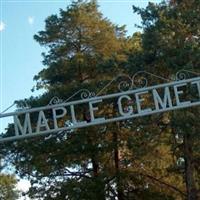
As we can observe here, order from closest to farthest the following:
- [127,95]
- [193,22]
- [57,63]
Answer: [127,95] → [193,22] → [57,63]

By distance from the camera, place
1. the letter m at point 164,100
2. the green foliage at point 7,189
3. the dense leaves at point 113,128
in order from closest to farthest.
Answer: the letter m at point 164,100, the dense leaves at point 113,128, the green foliage at point 7,189

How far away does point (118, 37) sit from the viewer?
74.8ft

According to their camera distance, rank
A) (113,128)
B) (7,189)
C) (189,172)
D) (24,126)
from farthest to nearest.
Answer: (7,189) → (113,128) → (189,172) → (24,126)

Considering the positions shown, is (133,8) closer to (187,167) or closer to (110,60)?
(110,60)

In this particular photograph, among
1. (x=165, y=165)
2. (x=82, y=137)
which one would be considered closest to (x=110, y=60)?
(x=82, y=137)

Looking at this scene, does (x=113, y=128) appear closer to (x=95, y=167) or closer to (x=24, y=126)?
(x=95, y=167)

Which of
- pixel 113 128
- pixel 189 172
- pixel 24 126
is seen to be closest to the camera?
pixel 24 126

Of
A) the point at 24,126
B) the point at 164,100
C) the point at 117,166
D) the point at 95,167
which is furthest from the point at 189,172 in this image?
the point at 24,126

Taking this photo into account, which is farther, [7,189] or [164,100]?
[7,189]

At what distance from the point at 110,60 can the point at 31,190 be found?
237 inches

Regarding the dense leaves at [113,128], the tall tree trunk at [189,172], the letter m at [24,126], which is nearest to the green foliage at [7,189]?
the dense leaves at [113,128]

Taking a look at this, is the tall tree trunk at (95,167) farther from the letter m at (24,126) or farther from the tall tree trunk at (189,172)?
the letter m at (24,126)

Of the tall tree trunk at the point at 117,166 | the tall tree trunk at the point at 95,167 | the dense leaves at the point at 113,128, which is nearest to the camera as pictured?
the dense leaves at the point at 113,128

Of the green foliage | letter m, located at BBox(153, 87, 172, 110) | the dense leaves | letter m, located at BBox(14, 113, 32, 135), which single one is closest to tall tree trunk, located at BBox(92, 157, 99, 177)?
the dense leaves
